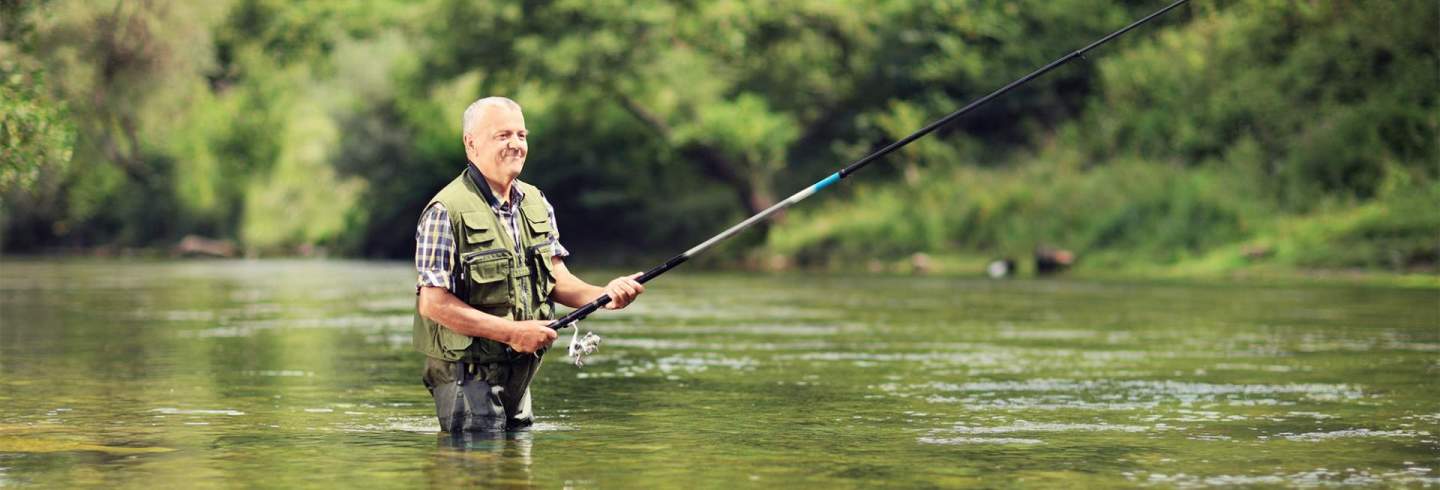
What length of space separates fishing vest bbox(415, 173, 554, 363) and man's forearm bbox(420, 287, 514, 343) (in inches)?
2.2

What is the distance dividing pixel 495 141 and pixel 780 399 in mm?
3420

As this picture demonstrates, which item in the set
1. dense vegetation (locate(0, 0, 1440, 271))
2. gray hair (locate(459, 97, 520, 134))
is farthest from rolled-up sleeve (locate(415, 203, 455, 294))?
dense vegetation (locate(0, 0, 1440, 271))

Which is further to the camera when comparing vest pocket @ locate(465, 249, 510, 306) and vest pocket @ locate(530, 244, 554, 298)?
vest pocket @ locate(530, 244, 554, 298)

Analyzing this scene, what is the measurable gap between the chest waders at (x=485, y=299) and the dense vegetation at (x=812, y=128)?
38.1ft

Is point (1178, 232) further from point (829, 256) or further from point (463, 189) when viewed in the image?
point (463, 189)

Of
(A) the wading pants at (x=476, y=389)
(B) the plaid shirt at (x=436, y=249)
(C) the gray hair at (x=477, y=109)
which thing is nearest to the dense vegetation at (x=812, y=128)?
(A) the wading pants at (x=476, y=389)

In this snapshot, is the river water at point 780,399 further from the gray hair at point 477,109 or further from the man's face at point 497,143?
the gray hair at point 477,109

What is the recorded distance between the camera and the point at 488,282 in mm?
8664

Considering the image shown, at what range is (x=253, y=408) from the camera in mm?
11094

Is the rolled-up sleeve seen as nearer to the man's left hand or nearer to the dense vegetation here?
the man's left hand

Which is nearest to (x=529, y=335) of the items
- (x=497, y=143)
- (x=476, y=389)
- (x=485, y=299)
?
(x=485, y=299)

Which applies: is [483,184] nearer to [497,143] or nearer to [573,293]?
[497,143]

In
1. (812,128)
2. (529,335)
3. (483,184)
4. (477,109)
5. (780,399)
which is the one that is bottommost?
(780,399)

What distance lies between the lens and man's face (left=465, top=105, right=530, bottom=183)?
876cm
